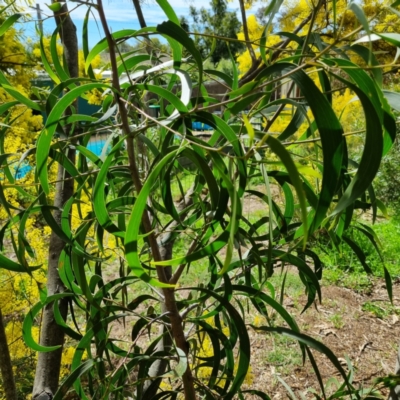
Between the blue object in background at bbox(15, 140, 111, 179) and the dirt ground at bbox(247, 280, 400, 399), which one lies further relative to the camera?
the dirt ground at bbox(247, 280, 400, 399)

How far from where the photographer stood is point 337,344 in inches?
61.9

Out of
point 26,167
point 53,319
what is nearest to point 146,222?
point 53,319

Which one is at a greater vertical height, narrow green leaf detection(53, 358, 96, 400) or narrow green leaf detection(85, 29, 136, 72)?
narrow green leaf detection(85, 29, 136, 72)

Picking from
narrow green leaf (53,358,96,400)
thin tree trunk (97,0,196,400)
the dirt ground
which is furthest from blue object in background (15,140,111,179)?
the dirt ground

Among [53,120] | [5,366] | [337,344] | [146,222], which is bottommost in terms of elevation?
[337,344]

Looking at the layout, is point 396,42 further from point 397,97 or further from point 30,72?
point 30,72

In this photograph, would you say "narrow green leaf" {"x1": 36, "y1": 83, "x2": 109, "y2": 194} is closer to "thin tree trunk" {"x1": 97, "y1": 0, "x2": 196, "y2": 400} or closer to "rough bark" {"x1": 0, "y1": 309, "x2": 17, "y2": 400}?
"thin tree trunk" {"x1": 97, "y1": 0, "x2": 196, "y2": 400}

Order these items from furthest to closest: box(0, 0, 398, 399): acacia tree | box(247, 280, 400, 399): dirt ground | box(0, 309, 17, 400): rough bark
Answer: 1. box(247, 280, 400, 399): dirt ground
2. box(0, 309, 17, 400): rough bark
3. box(0, 0, 398, 399): acacia tree

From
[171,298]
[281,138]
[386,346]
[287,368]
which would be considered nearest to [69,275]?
[171,298]

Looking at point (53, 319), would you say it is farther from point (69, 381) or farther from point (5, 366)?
point (69, 381)

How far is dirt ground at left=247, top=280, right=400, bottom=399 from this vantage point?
4.50 feet

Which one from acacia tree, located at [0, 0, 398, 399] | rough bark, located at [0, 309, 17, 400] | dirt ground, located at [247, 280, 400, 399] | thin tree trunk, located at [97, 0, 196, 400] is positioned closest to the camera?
→ acacia tree, located at [0, 0, 398, 399]

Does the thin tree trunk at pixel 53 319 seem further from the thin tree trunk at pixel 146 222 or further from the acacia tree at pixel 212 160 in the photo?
the thin tree trunk at pixel 146 222

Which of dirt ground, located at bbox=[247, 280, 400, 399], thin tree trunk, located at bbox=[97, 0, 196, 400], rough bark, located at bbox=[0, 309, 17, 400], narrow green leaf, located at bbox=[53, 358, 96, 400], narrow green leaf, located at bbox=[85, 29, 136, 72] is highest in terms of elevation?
narrow green leaf, located at bbox=[85, 29, 136, 72]
